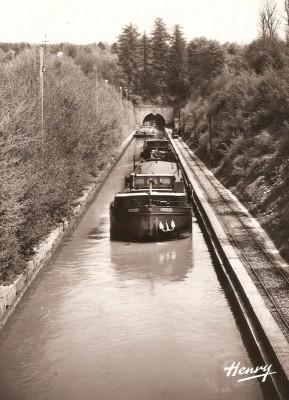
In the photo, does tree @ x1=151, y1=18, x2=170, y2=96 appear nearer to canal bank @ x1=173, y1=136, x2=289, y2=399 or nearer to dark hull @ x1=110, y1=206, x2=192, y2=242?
canal bank @ x1=173, y1=136, x2=289, y2=399

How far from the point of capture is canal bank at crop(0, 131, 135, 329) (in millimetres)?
14042

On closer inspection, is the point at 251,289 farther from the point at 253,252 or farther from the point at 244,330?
the point at 253,252

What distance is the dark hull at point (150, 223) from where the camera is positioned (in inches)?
826

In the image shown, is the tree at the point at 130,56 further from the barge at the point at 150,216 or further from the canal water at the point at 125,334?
the canal water at the point at 125,334

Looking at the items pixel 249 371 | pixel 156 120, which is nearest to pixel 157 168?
pixel 249 371

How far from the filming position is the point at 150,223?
69.4ft

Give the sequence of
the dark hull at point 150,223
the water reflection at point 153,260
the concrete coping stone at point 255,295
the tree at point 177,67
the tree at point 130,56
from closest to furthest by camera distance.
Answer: the concrete coping stone at point 255,295
the water reflection at point 153,260
the dark hull at point 150,223
the tree at point 177,67
the tree at point 130,56

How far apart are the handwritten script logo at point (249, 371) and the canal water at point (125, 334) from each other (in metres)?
0.12

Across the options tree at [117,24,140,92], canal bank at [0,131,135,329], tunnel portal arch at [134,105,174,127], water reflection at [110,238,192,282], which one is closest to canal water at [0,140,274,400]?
water reflection at [110,238,192,282]

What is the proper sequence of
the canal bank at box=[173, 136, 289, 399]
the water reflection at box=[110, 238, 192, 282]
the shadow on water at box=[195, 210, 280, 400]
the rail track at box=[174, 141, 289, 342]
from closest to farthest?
the shadow on water at box=[195, 210, 280, 400], the canal bank at box=[173, 136, 289, 399], the rail track at box=[174, 141, 289, 342], the water reflection at box=[110, 238, 192, 282]

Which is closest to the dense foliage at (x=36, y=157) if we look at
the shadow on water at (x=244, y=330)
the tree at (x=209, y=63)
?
the shadow on water at (x=244, y=330)

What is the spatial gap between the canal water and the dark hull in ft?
3.25

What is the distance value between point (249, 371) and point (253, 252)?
7.82 meters

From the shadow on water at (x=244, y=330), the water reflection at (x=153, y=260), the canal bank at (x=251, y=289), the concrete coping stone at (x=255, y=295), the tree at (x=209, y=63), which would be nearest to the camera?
the shadow on water at (x=244, y=330)
